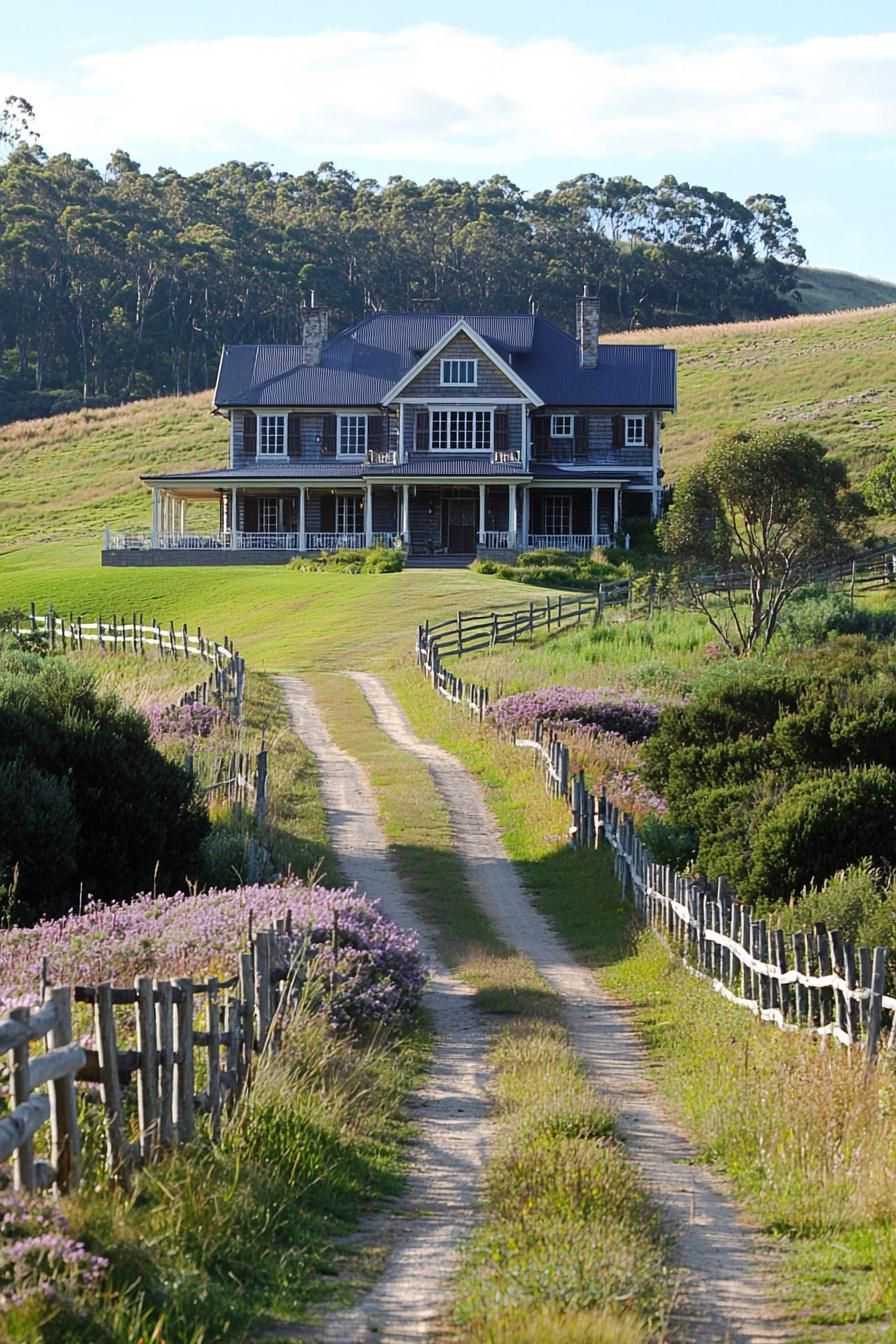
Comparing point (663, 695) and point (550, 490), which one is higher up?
point (550, 490)

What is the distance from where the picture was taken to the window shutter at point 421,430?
62.3m

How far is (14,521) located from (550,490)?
25.7 m

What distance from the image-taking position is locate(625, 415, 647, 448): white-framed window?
64.6 metres

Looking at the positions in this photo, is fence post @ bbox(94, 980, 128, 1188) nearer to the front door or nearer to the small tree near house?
the small tree near house

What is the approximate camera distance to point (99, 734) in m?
19.7

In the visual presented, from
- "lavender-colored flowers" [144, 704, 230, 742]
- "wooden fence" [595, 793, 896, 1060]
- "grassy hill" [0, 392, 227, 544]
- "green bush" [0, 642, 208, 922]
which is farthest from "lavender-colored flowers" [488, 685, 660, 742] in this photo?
"grassy hill" [0, 392, 227, 544]

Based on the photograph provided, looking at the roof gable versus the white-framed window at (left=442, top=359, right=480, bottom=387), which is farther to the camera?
the white-framed window at (left=442, top=359, right=480, bottom=387)

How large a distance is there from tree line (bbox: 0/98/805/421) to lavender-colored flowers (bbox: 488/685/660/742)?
82200 mm

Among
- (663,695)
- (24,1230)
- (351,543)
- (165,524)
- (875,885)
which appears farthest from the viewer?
(165,524)

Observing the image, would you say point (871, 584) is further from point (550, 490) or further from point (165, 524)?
point (165, 524)

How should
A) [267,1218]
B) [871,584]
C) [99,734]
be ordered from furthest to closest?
[871,584], [99,734], [267,1218]

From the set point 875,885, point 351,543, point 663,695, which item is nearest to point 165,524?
point 351,543

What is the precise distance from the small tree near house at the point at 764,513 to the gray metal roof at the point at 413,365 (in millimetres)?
24521

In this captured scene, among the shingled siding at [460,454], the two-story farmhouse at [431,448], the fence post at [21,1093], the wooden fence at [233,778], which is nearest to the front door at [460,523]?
the two-story farmhouse at [431,448]
